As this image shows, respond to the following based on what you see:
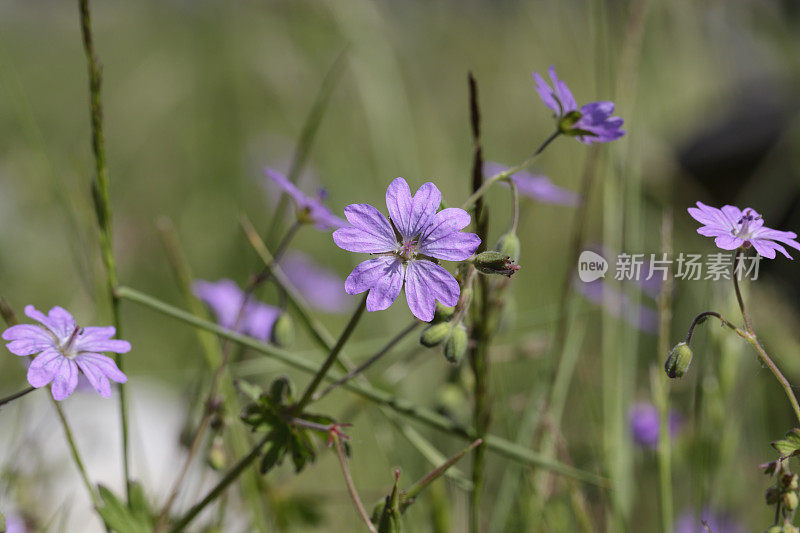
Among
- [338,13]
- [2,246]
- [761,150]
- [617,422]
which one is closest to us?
[617,422]

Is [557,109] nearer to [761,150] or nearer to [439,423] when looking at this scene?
[439,423]

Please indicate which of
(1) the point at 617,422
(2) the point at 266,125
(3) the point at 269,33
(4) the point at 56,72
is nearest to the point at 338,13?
(3) the point at 269,33

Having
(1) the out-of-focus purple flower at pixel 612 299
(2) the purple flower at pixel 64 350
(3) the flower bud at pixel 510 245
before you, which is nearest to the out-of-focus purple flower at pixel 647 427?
(1) the out-of-focus purple flower at pixel 612 299

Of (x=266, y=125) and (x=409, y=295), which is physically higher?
(x=266, y=125)

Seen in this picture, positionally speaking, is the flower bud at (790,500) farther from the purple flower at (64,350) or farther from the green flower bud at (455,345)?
the purple flower at (64,350)

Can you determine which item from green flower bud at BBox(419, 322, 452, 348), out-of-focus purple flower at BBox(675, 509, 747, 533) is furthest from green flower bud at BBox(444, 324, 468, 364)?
out-of-focus purple flower at BBox(675, 509, 747, 533)

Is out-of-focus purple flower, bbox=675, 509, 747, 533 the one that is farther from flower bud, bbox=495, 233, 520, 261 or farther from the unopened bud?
the unopened bud
